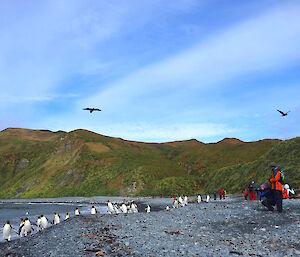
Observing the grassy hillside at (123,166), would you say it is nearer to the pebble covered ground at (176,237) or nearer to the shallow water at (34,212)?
the shallow water at (34,212)

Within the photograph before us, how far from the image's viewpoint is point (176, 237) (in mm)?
16984

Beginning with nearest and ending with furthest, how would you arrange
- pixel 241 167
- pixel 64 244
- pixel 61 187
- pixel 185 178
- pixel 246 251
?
pixel 246 251
pixel 64 244
pixel 241 167
pixel 185 178
pixel 61 187

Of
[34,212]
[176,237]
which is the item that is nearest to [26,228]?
[176,237]

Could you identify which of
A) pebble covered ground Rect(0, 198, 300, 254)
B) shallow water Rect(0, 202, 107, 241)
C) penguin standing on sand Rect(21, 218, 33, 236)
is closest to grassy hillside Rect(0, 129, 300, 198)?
shallow water Rect(0, 202, 107, 241)

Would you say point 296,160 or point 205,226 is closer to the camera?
point 205,226

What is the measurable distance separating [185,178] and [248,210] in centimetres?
8190

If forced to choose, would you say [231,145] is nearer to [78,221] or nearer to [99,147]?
[99,147]

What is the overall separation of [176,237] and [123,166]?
10882 centimetres

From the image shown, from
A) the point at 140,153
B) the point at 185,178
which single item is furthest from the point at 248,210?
the point at 140,153

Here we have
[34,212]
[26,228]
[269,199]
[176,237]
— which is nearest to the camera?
[176,237]

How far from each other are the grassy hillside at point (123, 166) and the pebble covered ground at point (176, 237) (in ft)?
176

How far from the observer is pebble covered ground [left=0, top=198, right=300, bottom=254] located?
14617 mm

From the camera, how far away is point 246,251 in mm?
14273

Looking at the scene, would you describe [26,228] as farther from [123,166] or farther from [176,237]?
[123,166]
